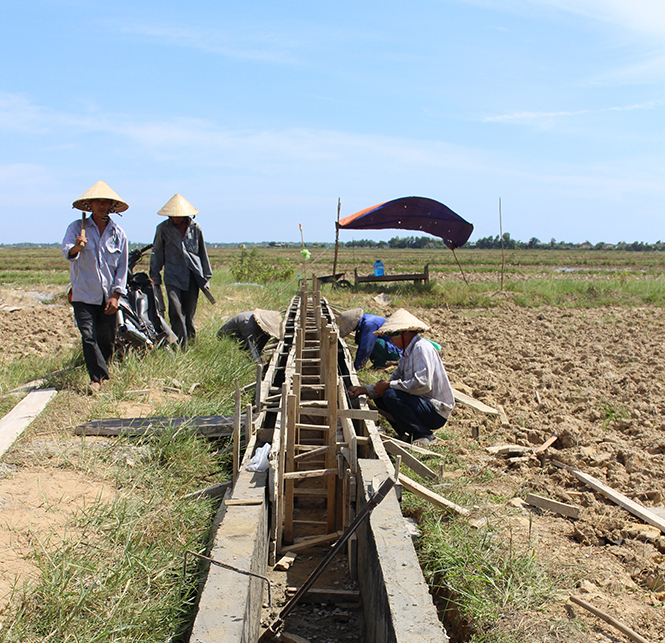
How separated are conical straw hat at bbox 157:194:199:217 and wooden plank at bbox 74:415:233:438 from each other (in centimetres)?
248

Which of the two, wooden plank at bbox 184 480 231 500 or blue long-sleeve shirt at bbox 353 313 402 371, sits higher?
blue long-sleeve shirt at bbox 353 313 402 371

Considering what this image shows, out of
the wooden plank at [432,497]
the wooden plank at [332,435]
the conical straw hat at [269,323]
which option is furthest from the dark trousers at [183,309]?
the wooden plank at [432,497]

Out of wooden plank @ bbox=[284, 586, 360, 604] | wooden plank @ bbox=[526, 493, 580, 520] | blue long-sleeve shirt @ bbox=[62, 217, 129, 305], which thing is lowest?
wooden plank @ bbox=[284, 586, 360, 604]

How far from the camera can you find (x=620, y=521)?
3.47 meters

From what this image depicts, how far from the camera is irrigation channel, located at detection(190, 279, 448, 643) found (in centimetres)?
213

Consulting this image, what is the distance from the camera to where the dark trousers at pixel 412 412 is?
4598 millimetres

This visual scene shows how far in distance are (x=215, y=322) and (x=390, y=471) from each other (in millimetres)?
5789

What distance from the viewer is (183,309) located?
651 centimetres

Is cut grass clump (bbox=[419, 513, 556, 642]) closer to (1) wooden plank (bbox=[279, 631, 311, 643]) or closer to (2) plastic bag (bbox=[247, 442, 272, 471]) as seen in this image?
(1) wooden plank (bbox=[279, 631, 311, 643])

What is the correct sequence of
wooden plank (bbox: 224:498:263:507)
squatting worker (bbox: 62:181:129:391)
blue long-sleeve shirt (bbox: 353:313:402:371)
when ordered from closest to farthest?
1. wooden plank (bbox: 224:498:263:507)
2. squatting worker (bbox: 62:181:129:391)
3. blue long-sleeve shirt (bbox: 353:313:402:371)

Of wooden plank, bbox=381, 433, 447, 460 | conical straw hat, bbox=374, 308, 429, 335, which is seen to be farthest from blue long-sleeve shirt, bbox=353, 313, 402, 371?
wooden plank, bbox=381, 433, 447, 460

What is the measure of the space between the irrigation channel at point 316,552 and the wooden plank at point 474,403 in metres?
1.68

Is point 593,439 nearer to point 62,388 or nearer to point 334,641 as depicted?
point 334,641

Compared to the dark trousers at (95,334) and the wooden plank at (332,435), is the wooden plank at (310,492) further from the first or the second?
the dark trousers at (95,334)
